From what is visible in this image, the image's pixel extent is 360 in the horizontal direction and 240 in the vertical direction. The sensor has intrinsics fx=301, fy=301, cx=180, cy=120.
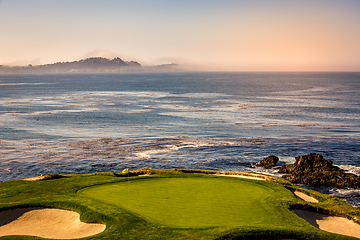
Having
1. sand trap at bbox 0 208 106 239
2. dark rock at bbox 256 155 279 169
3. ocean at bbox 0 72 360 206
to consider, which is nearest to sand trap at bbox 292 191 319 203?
ocean at bbox 0 72 360 206

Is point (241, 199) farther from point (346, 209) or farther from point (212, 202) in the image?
point (346, 209)

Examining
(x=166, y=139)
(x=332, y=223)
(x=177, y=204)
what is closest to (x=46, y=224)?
(x=177, y=204)

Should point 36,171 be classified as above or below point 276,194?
below

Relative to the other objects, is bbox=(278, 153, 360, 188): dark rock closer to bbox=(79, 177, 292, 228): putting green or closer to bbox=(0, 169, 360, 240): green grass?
bbox=(0, 169, 360, 240): green grass

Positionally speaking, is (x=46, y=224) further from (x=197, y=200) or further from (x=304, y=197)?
(x=304, y=197)

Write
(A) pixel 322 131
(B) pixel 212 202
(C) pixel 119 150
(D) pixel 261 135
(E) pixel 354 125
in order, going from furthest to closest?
(E) pixel 354 125
(A) pixel 322 131
(D) pixel 261 135
(C) pixel 119 150
(B) pixel 212 202

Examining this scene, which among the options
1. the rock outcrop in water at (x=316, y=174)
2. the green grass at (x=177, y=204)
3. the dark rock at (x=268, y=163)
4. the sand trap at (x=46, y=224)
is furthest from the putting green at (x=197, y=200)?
the dark rock at (x=268, y=163)

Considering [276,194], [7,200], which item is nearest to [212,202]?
[276,194]

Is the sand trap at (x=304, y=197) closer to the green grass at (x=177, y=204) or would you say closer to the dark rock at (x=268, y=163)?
the green grass at (x=177, y=204)
